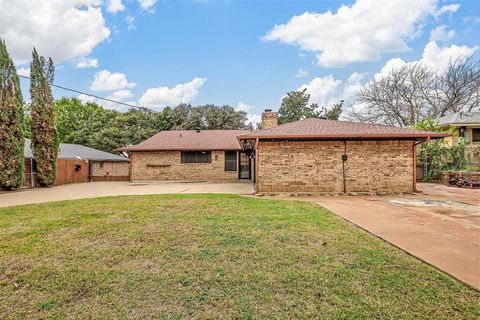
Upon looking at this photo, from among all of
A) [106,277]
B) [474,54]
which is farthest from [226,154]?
[474,54]

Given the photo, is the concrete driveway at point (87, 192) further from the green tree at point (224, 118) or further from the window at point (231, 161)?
the green tree at point (224, 118)

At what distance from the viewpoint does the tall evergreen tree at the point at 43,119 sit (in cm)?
1513

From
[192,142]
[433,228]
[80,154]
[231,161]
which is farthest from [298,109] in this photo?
[433,228]

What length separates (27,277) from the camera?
3070 millimetres

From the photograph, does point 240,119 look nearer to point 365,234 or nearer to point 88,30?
point 88,30

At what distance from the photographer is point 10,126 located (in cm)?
1328

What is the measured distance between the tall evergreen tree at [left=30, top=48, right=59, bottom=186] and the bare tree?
90.8 feet

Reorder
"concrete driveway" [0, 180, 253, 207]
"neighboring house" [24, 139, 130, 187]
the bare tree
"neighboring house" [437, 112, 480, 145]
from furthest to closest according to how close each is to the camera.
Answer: the bare tree
"neighboring house" [437, 112, 480, 145]
"neighboring house" [24, 139, 130, 187]
"concrete driveway" [0, 180, 253, 207]

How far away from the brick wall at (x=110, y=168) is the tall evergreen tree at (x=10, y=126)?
25.6ft

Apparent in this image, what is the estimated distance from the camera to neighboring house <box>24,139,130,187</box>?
15949 millimetres

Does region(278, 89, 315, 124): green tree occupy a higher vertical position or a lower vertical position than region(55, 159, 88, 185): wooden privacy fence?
higher

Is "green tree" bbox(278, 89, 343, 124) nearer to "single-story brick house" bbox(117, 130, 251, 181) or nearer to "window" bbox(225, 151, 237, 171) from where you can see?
"window" bbox(225, 151, 237, 171)

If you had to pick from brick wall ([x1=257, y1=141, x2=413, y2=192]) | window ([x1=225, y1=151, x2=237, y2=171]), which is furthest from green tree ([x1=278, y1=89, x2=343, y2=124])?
brick wall ([x1=257, y1=141, x2=413, y2=192])

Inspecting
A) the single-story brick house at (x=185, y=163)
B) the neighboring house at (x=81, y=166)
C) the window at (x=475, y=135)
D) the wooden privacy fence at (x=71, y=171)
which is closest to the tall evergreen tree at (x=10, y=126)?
the neighboring house at (x=81, y=166)
